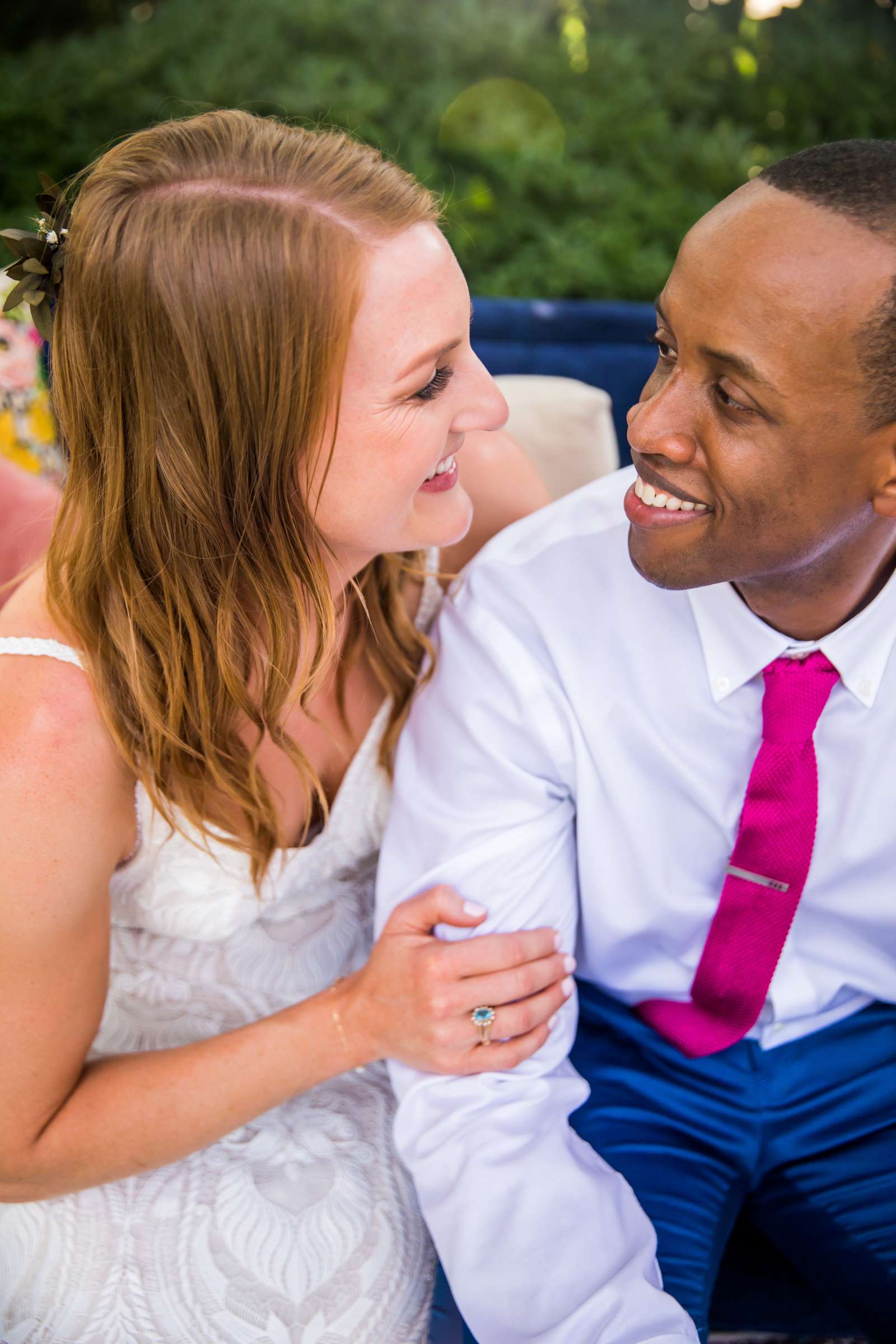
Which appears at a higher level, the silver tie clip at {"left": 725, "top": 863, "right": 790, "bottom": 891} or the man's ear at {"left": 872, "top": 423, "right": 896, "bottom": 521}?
the man's ear at {"left": 872, "top": 423, "right": 896, "bottom": 521}

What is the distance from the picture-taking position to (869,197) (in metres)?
1.25

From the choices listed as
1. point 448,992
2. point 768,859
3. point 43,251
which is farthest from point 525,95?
point 448,992

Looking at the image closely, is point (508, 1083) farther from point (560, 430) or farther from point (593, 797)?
point (560, 430)

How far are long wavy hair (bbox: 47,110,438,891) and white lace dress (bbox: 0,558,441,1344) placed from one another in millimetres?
105

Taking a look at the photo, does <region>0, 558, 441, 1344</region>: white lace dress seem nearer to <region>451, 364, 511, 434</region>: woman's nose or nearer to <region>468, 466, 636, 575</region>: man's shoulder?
<region>468, 466, 636, 575</region>: man's shoulder

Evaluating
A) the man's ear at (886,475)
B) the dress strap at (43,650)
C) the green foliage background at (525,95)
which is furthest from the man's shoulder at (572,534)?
the green foliage background at (525,95)

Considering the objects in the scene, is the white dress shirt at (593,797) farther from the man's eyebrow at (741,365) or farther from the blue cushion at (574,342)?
the blue cushion at (574,342)

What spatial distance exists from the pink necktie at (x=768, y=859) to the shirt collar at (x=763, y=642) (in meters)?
0.02

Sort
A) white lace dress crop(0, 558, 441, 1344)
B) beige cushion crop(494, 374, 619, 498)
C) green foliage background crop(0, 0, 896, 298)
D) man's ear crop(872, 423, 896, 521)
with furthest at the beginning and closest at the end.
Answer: green foliage background crop(0, 0, 896, 298) → beige cushion crop(494, 374, 619, 498) → white lace dress crop(0, 558, 441, 1344) → man's ear crop(872, 423, 896, 521)

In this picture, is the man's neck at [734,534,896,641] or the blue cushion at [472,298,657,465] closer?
the man's neck at [734,534,896,641]

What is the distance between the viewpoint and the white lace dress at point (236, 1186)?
4.76 feet

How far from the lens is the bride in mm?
1312

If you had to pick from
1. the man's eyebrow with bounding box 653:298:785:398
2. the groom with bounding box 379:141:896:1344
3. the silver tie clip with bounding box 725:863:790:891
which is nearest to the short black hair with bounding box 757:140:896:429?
the groom with bounding box 379:141:896:1344

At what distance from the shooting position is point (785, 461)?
4.39 feet
